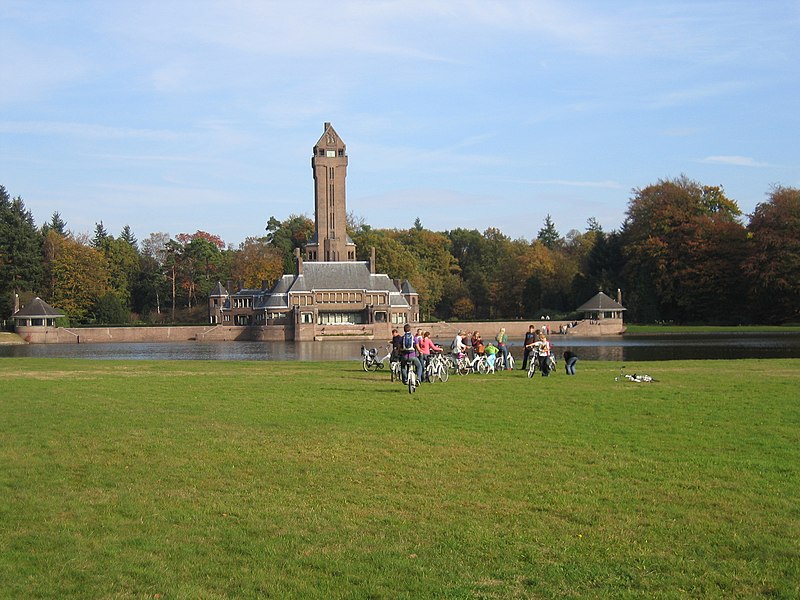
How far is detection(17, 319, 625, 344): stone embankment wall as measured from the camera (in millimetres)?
89188

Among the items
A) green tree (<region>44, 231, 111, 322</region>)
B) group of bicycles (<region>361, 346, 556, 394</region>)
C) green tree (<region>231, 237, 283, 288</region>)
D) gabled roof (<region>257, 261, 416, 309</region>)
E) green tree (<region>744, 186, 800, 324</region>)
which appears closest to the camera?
group of bicycles (<region>361, 346, 556, 394</region>)

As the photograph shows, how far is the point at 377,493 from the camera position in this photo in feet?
31.9

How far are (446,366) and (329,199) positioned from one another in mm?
83410

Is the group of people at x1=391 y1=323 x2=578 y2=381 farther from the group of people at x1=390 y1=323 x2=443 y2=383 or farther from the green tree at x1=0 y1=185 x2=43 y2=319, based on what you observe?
the green tree at x1=0 y1=185 x2=43 y2=319

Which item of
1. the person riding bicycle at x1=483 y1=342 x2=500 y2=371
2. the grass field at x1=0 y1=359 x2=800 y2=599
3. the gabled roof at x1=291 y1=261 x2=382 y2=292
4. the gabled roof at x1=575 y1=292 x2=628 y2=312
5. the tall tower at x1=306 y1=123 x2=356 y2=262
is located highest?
the tall tower at x1=306 y1=123 x2=356 y2=262

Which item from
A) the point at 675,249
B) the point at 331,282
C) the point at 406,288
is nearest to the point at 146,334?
the point at 331,282

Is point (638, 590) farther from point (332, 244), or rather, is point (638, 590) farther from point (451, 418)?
point (332, 244)

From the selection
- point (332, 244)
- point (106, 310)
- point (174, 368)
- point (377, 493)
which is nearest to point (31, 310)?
point (106, 310)

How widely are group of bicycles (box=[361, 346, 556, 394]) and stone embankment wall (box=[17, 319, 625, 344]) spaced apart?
5760cm

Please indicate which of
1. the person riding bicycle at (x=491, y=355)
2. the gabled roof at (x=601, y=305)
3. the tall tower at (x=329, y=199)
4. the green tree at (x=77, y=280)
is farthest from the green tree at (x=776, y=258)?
the green tree at (x=77, y=280)

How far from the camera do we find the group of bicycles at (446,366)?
2364cm

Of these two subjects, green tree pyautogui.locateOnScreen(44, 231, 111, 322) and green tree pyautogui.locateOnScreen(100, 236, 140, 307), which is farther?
green tree pyautogui.locateOnScreen(100, 236, 140, 307)

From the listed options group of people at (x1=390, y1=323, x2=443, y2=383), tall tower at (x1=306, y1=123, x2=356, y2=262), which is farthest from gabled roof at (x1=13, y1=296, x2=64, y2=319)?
group of people at (x1=390, y1=323, x2=443, y2=383)

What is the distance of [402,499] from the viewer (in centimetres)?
945
